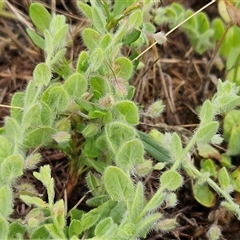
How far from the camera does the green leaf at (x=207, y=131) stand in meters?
1.30

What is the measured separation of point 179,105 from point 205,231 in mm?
565

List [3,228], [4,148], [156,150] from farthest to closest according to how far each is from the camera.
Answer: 1. [156,150]
2. [4,148]
3. [3,228]

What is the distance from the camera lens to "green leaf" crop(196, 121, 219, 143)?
130 centimetres

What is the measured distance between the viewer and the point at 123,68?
141 centimetres

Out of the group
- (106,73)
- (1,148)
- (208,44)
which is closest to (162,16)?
(208,44)

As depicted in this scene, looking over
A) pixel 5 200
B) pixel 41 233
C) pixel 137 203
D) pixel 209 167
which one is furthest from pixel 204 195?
pixel 5 200

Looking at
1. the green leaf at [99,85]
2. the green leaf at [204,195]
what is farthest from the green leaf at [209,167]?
the green leaf at [99,85]

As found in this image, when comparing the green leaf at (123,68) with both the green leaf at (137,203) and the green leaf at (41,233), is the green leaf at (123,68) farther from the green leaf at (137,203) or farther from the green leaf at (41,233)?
the green leaf at (41,233)

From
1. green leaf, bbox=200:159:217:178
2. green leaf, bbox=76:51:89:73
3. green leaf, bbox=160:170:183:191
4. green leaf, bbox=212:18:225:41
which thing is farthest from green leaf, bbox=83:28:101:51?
green leaf, bbox=212:18:225:41

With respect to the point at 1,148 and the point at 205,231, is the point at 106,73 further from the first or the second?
the point at 205,231

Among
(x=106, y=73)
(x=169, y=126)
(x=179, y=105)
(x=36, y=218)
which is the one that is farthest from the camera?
(x=179, y=105)

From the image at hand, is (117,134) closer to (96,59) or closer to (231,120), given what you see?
(96,59)

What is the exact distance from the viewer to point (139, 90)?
194cm

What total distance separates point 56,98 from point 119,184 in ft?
0.91
